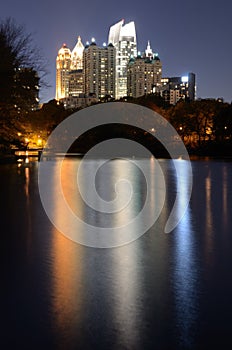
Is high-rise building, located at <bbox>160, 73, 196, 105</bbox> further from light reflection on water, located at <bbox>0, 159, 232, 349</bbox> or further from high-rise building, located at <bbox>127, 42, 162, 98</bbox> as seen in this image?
light reflection on water, located at <bbox>0, 159, 232, 349</bbox>

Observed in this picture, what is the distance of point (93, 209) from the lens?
1140 centimetres

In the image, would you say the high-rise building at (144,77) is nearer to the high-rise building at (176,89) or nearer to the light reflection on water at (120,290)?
the high-rise building at (176,89)

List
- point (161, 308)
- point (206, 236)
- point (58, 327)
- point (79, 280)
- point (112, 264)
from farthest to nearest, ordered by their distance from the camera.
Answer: point (206, 236) < point (112, 264) < point (79, 280) < point (161, 308) < point (58, 327)

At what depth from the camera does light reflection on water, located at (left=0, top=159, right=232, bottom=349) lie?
3605 mm

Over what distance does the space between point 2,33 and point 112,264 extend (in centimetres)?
2962

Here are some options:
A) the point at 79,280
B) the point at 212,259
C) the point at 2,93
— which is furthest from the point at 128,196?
the point at 2,93

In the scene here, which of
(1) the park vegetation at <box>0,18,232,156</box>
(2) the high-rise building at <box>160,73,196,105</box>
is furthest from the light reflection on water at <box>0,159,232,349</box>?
(2) the high-rise building at <box>160,73,196,105</box>

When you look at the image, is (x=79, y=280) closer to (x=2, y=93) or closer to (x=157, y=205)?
(x=157, y=205)

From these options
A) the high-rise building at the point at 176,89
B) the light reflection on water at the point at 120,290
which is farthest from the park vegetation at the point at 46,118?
the high-rise building at the point at 176,89

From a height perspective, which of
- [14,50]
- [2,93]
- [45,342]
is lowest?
[45,342]

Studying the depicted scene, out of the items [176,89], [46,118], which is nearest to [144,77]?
[176,89]

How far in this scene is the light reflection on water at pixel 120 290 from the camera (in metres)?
3.61

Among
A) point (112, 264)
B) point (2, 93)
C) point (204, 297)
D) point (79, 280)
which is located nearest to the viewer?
point (204, 297)

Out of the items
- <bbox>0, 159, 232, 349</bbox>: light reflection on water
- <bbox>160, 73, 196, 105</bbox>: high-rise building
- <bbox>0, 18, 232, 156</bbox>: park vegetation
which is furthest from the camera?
<bbox>160, 73, 196, 105</bbox>: high-rise building
